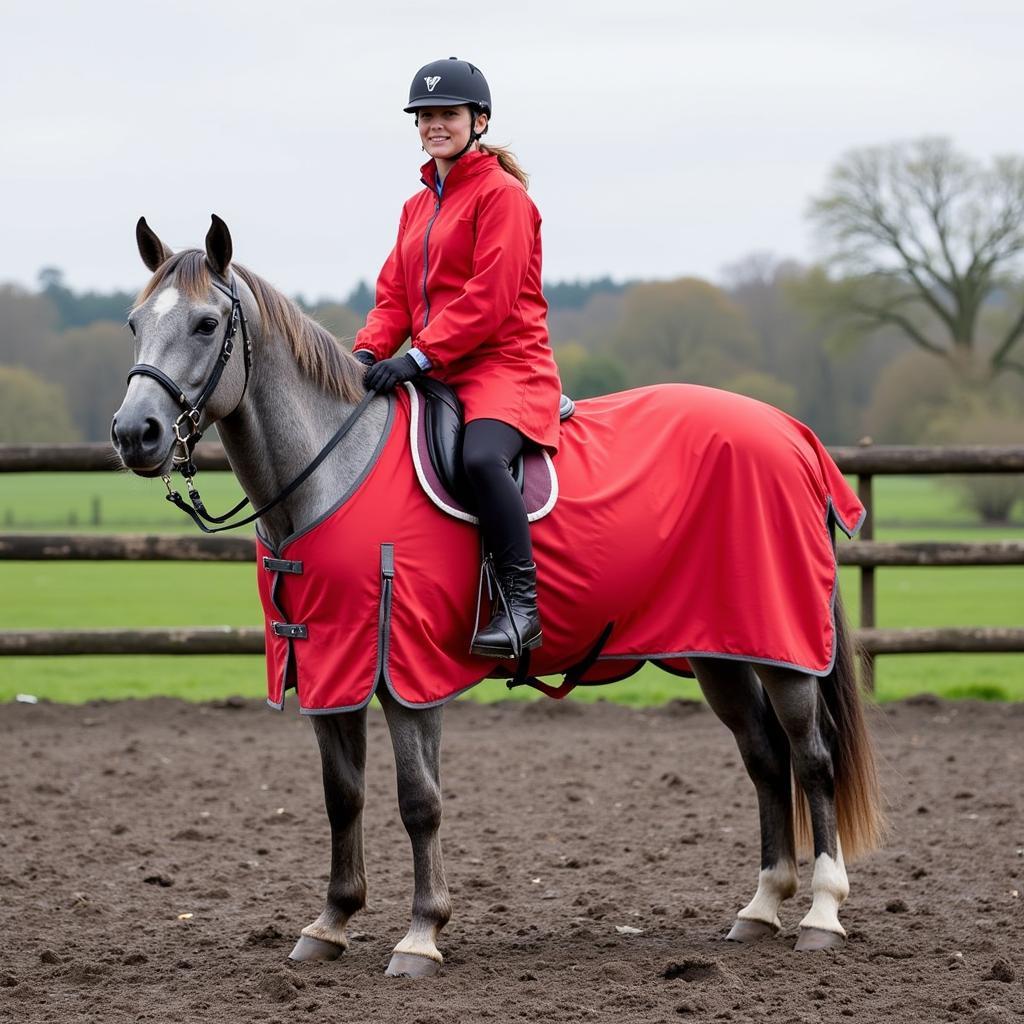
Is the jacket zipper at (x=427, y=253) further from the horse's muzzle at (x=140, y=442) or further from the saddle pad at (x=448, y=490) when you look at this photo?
the horse's muzzle at (x=140, y=442)

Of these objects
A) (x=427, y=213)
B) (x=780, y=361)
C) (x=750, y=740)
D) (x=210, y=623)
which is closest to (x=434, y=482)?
(x=427, y=213)

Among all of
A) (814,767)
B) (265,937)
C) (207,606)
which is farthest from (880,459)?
(207,606)

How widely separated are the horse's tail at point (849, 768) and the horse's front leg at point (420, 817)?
1311 millimetres

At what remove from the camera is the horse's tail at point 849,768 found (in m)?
4.43

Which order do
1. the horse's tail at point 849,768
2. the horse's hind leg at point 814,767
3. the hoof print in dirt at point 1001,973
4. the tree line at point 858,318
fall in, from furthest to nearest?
the tree line at point 858,318
the horse's tail at point 849,768
the horse's hind leg at point 814,767
the hoof print in dirt at point 1001,973

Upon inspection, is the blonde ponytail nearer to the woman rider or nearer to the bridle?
the woman rider

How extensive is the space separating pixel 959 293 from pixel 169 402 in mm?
41425

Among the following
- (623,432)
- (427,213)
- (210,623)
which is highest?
(427,213)

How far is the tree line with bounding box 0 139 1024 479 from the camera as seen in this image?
1442 inches

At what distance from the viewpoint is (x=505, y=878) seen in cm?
510

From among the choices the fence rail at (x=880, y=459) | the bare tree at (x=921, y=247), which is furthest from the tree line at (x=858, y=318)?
the fence rail at (x=880, y=459)

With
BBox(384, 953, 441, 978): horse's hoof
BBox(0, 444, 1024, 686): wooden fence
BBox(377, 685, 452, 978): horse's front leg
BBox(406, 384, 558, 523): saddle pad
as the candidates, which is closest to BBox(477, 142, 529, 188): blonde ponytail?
BBox(406, 384, 558, 523): saddle pad

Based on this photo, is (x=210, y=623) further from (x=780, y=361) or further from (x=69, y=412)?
(x=780, y=361)

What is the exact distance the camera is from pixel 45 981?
3879mm
